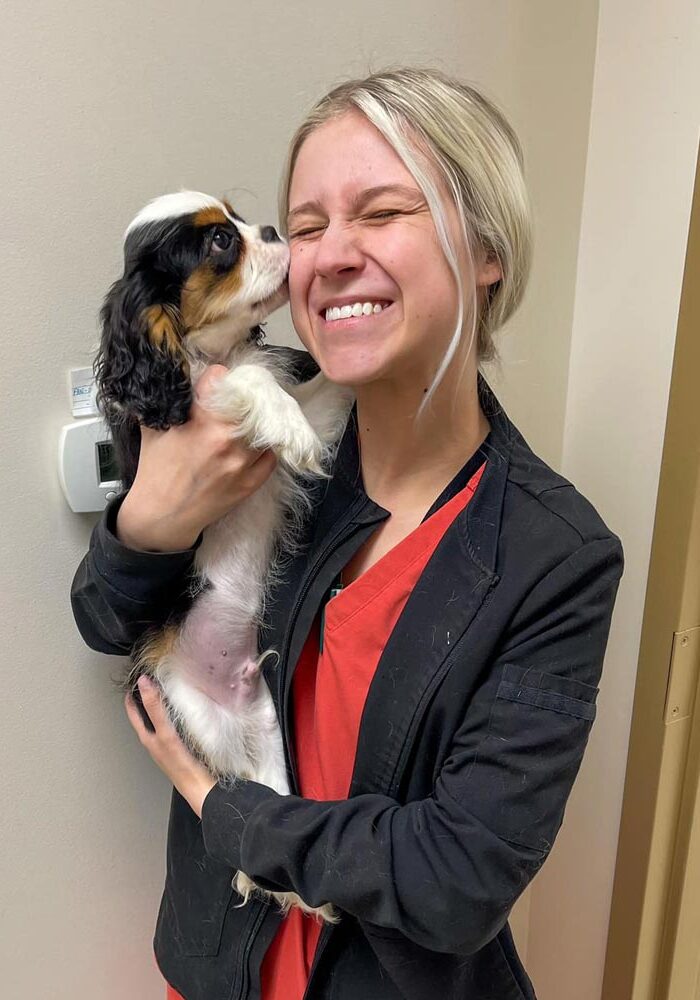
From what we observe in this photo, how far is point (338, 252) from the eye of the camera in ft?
2.75

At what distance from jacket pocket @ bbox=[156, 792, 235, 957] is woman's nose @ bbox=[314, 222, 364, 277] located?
0.77m

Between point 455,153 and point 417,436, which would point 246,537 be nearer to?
point 417,436

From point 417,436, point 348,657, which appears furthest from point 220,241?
point 348,657

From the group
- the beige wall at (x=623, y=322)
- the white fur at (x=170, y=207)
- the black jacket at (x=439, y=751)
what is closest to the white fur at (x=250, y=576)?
the black jacket at (x=439, y=751)

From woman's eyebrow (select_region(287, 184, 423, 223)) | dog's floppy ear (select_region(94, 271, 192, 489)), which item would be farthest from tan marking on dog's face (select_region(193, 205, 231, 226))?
woman's eyebrow (select_region(287, 184, 423, 223))

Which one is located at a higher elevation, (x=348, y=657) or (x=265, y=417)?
(x=265, y=417)

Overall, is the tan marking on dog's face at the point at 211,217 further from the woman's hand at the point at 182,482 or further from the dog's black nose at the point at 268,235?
the woman's hand at the point at 182,482

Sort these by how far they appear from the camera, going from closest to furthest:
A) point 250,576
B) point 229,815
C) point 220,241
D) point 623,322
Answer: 1. point 229,815
2. point 220,241
3. point 250,576
4. point 623,322

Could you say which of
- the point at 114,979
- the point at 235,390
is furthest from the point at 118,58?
the point at 114,979

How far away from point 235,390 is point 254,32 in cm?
54

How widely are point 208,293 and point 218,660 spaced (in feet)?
1.74

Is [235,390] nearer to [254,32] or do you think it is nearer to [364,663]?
[364,663]

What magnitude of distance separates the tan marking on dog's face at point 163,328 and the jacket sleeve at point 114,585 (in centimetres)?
20

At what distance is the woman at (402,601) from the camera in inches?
31.1
